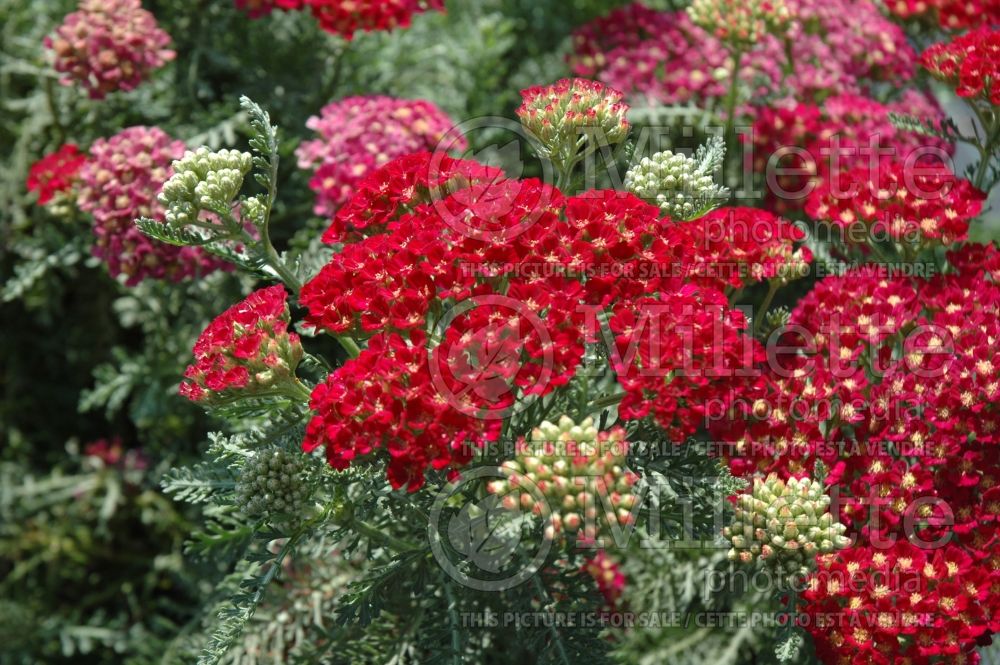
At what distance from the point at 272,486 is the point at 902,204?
179 cm

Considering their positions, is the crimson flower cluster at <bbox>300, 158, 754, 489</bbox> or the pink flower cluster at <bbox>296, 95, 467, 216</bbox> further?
the pink flower cluster at <bbox>296, 95, 467, 216</bbox>

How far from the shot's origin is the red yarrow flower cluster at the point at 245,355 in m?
1.92

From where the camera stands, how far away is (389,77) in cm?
395

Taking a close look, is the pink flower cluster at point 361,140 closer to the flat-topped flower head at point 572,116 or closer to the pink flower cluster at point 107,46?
the pink flower cluster at point 107,46

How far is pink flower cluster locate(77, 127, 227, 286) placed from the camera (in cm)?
289

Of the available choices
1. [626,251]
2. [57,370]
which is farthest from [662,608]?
[57,370]

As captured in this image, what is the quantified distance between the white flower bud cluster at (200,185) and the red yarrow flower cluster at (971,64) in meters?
1.91

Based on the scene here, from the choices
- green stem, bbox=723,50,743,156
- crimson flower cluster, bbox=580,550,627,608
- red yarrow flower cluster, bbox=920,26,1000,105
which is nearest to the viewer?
red yarrow flower cluster, bbox=920,26,1000,105

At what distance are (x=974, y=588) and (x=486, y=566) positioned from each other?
1.12m

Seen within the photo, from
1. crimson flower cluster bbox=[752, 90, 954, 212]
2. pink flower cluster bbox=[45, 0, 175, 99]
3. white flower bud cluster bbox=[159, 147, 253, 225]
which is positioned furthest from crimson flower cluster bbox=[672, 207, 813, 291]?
pink flower cluster bbox=[45, 0, 175, 99]

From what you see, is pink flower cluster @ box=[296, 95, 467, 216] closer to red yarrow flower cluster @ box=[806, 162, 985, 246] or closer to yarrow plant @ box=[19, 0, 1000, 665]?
yarrow plant @ box=[19, 0, 1000, 665]

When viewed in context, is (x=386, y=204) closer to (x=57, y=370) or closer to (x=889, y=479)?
(x=889, y=479)

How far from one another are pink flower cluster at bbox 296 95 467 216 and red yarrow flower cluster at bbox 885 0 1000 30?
6.08 feet

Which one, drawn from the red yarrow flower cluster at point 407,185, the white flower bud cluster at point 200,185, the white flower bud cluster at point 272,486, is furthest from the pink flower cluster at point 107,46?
the white flower bud cluster at point 272,486
